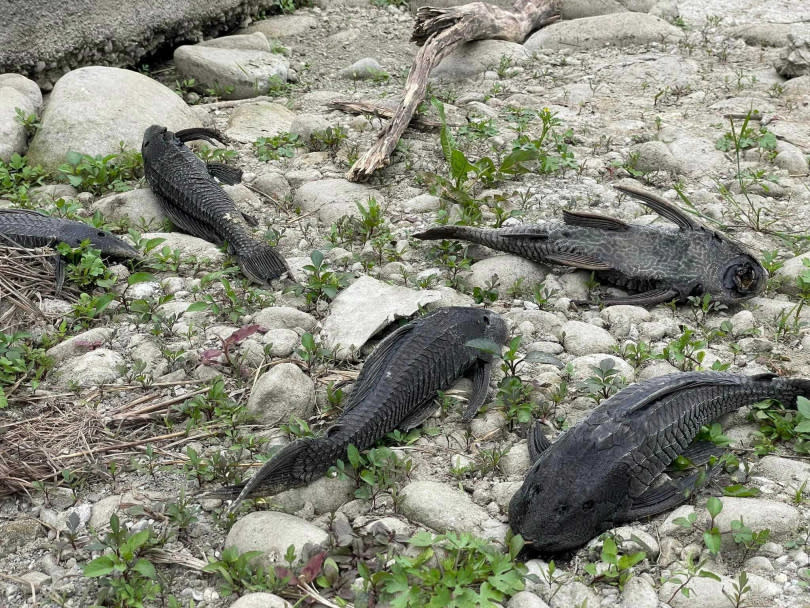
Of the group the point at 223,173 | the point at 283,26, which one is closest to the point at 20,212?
the point at 223,173

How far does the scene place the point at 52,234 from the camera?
542 centimetres

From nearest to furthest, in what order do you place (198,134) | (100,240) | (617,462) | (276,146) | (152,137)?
(617,462) → (100,240) → (152,137) → (198,134) → (276,146)

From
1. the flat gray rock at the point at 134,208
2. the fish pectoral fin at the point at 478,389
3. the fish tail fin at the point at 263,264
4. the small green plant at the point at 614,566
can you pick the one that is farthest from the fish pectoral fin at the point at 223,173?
the small green plant at the point at 614,566

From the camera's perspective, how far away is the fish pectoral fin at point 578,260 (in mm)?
5219

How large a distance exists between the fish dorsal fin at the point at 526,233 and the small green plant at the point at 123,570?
3019 mm

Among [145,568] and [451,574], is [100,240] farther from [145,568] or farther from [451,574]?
[451,574]

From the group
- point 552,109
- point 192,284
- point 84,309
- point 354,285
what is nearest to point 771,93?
point 552,109

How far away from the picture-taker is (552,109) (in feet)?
25.7

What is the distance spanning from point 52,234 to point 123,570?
2.92m

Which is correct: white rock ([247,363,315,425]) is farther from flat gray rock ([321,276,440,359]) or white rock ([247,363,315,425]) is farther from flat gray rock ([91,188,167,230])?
flat gray rock ([91,188,167,230])

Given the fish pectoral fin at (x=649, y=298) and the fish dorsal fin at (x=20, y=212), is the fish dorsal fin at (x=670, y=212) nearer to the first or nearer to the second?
the fish pectoral fin at (x=649, y=298)

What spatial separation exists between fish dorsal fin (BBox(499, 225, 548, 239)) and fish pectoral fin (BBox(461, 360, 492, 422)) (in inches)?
50.0

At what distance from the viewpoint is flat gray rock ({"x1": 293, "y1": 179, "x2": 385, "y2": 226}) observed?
244 inches

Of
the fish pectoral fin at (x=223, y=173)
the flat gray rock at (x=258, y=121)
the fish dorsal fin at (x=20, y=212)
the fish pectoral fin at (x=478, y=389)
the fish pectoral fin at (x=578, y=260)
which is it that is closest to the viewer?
the fish pectoral fin at (x=478, y=389)
